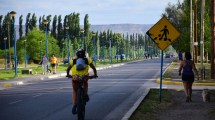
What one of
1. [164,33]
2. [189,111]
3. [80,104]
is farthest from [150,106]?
[80,104]

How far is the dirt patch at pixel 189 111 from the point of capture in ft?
35.3

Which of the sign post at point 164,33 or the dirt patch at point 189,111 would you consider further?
the sign post at point 164,33

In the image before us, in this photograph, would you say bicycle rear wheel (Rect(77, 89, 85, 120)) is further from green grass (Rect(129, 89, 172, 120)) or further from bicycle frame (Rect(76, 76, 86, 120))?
green grass (Rect(129, 89, 172, 120))

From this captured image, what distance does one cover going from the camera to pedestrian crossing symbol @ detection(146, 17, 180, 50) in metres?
13.2

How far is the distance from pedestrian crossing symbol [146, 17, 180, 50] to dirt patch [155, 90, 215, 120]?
1.97 metres

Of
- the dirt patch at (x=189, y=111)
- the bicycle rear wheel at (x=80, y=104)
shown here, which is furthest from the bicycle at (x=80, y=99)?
the dirt patch at (x=189, y=111)

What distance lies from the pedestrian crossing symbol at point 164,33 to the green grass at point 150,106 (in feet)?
6.01

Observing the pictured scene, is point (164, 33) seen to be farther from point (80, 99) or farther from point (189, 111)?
point (80, 99)

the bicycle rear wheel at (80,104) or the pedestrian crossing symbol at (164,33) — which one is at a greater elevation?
the pedestrian crossing symbol at (164,33)

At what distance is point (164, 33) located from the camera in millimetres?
13289

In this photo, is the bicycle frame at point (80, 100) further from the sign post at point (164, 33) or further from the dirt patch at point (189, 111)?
the sign post at point (164, 33)

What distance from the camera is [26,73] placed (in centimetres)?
3716

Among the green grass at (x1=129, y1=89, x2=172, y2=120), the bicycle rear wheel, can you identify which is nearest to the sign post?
the green grass at (x1=129, y1=89, x2=172, y2=120)

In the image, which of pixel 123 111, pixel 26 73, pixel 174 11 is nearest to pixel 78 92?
pixel 123 111
